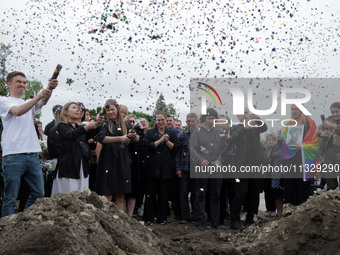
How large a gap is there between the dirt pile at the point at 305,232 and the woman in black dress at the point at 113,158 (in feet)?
6.71

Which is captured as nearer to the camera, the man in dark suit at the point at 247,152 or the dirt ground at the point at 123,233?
the dirt ground at the point at 123,233

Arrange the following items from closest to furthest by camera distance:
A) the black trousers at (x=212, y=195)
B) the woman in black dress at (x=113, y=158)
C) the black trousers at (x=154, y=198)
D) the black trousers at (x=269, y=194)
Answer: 1. the woman in black dress at (x=113, y=158)
2. the black trousers at (x=212, y=195)
3. the black trousers at (x=154, y=198)
4. the black trousers at (x=269, y=194)

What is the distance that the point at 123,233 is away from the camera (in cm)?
406

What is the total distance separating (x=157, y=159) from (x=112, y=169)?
1.13 metres

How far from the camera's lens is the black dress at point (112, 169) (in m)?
6.22

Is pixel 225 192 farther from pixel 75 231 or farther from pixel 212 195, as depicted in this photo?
pixel 75 231

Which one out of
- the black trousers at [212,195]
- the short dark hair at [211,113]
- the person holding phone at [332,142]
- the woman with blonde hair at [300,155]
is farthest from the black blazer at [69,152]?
the person holding phone at [332,142]

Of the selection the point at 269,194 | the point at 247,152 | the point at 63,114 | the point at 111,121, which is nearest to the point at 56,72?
the point at 63,114

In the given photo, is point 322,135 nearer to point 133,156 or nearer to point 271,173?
point 271,173

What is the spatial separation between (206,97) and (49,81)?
12.6 feet

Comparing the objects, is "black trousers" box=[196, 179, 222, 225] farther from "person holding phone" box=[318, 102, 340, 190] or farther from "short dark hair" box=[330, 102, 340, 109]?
"short dark hair" box=[330, 102, 340, 109]

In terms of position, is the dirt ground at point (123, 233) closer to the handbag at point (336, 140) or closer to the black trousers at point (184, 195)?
the handbag at point (336, 140)

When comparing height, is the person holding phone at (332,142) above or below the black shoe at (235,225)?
above

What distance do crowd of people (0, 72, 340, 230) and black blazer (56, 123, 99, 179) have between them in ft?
0.04
